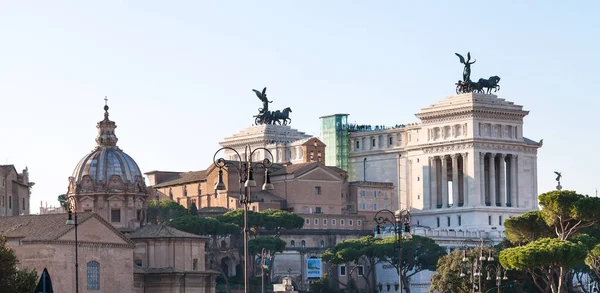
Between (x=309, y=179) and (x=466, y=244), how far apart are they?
53.2ft

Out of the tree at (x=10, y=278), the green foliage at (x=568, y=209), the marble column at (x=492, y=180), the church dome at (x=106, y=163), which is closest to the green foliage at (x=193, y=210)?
the marble column at (x=492, y=180)

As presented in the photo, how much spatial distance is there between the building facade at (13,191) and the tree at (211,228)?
45.6 ft

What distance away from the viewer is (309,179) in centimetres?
17488

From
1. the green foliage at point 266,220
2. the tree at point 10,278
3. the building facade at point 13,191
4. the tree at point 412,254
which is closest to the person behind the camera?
the tree at point 10,278

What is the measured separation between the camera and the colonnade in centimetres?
18025

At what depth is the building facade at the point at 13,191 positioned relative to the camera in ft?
443

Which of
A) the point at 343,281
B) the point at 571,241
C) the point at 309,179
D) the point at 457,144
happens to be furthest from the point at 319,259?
the point at 571,241

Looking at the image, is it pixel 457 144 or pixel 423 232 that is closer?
pixel 423 232

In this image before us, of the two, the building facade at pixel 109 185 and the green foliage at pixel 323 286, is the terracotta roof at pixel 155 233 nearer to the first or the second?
the building facade at pixel 109 185

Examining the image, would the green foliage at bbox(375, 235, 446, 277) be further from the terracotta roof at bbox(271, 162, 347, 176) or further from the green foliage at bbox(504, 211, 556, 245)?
the green foliage at bbox(504, 211, 556, 245)

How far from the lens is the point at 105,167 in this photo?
436 feet

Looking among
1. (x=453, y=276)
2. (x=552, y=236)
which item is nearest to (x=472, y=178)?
(x=453, y=276)

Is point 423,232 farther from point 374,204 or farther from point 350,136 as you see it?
point 350,136

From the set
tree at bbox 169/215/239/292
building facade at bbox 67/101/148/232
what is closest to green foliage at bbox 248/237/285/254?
tree at bbox 169/215/239/292
